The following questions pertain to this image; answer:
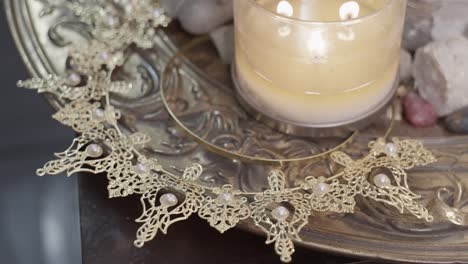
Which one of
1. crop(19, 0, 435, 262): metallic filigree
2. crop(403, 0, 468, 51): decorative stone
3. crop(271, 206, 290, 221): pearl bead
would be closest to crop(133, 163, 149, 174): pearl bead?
crop(19, 0, 435, 262): metallic filigree

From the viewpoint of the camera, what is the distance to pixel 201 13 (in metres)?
0.72

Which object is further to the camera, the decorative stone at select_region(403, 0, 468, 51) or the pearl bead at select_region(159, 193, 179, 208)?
the decorative stone at select_region(403, 0, 468, 51)

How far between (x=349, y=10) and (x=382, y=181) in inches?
6.6

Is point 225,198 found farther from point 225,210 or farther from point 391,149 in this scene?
point 391,149

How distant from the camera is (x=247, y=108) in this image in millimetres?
644

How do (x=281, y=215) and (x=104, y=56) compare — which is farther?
(x=104, y=56)

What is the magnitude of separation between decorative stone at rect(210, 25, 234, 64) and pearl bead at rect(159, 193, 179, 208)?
0.71 ft

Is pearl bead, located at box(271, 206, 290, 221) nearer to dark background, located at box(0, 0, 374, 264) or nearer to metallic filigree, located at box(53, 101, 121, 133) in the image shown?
dark background, located at box(0, 0, 374, 264)

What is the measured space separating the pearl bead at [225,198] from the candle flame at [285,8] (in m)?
0.18

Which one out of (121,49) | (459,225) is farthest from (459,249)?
(121,49)

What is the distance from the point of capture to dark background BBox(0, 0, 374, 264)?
560 millimetres

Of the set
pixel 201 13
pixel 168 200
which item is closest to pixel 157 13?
pixel 201 13

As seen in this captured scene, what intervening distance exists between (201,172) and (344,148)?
0.14 metres

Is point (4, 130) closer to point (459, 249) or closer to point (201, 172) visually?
point (201, 172)
